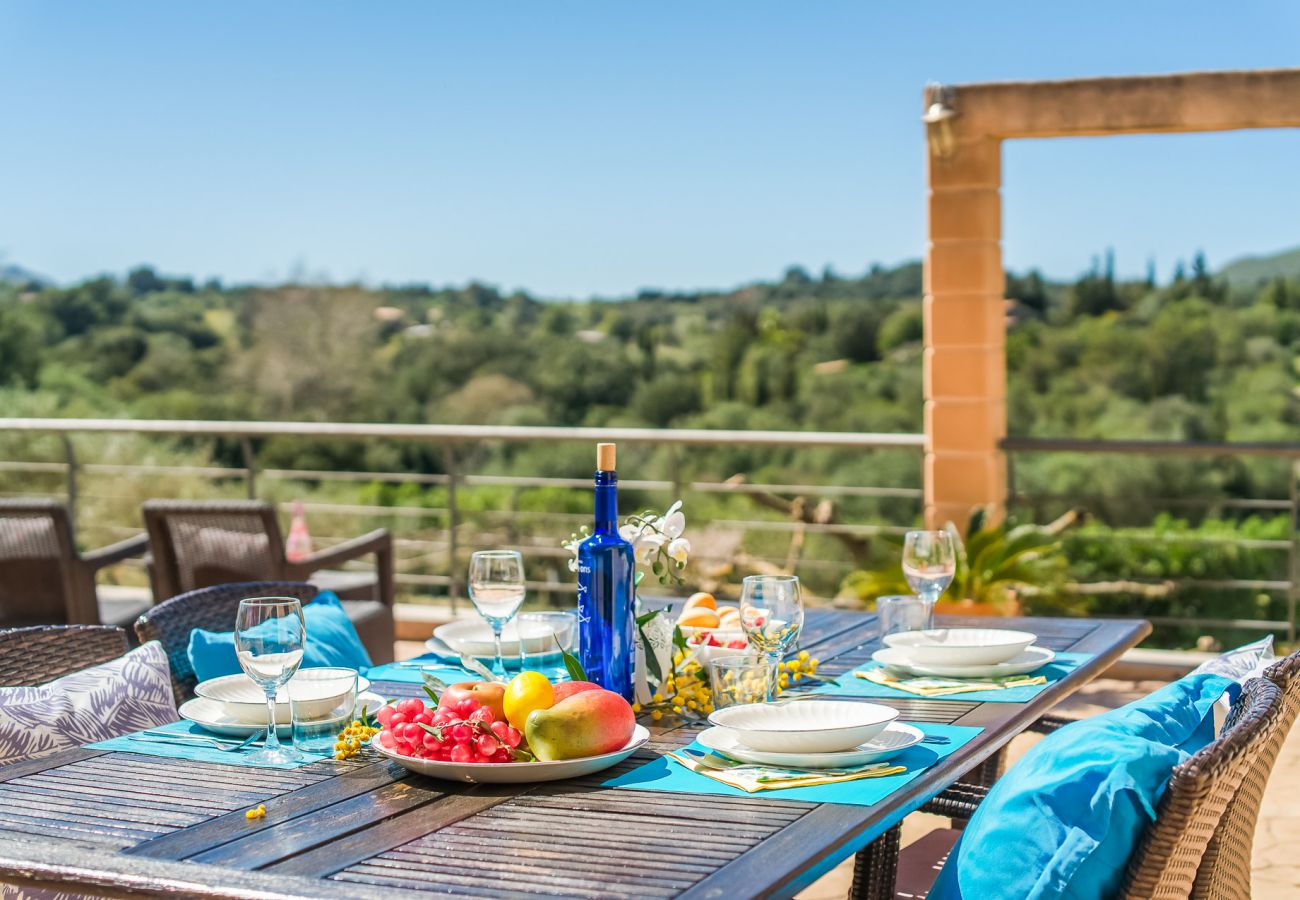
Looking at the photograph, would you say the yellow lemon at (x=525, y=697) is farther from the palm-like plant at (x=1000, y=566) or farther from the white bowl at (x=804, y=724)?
the palm-like plant at (x=1000, y=566)

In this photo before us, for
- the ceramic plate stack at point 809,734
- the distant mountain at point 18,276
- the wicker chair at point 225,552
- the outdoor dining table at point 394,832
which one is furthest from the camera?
the distant mountain at point 18,276

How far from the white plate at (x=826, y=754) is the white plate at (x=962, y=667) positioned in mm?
Answer: 381

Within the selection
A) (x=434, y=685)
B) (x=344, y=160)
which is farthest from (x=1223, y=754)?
(x=344, y=160)

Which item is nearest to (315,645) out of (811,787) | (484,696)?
(484,696)

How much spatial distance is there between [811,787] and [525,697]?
334mm

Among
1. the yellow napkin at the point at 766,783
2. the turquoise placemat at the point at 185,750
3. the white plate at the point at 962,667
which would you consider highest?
the white plate at the point at 962,667

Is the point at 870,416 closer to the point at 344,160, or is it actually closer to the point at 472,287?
the point at 472,287

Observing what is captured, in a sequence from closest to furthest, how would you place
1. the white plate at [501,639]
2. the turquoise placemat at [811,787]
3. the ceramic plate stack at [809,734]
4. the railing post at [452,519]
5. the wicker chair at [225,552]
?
1. the turquoise placemat at [811,787]
2. the ceramic plate stack at [809,734]
3. the white plate at [501,639]
4. the wicker chair at [225,552]
5. the railing post at [452,519]

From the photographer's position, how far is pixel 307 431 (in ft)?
18.2

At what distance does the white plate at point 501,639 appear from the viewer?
7.11 feet

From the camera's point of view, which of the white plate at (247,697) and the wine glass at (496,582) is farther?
the wine glass at (496,582)

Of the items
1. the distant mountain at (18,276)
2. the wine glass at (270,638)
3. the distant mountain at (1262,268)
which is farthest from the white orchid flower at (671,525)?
the distant mountain at (18,276)

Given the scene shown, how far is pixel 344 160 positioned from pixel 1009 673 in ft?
77.6

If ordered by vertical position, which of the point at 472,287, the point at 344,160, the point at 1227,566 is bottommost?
the point at 1227,566
